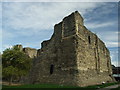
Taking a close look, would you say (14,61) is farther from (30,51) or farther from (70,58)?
(30,51)

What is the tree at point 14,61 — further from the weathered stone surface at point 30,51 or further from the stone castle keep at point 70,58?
the weathered stone surface at point 30,51

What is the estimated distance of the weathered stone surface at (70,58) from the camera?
1912 cm

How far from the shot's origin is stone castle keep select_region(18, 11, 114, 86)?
19125 millimetres

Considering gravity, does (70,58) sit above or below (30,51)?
below

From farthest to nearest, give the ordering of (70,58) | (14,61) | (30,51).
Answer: (30,51) → (14,61) → (70,58)

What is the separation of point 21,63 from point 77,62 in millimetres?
8265

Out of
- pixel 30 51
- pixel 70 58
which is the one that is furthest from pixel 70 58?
pixel 30 51

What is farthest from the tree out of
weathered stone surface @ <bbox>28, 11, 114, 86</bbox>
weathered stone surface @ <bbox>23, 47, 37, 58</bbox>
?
weathered stone surface @ <bbox>23, 47, 37, 58</bbox>

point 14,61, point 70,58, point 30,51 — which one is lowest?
point 14,61

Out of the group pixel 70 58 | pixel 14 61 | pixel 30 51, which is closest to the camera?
pixel 70 58

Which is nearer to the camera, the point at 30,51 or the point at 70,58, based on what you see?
the point at 70,58

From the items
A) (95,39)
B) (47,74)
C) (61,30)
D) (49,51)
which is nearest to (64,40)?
(61,30)

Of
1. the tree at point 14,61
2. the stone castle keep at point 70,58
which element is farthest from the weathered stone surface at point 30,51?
the tree at point 14,61

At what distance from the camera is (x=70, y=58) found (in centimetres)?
1958
